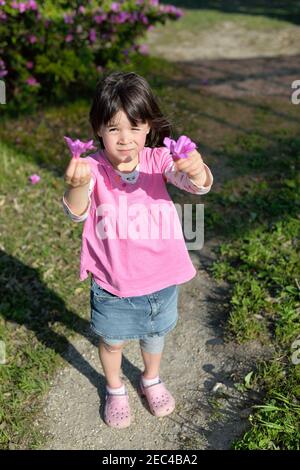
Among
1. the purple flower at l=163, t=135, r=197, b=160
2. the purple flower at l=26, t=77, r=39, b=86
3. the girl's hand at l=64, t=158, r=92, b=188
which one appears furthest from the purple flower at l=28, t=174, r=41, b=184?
the purple flower at l=163, t=135, r=197, b=160

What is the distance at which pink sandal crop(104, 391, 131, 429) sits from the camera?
107 inches

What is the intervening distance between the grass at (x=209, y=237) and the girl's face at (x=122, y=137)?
0.37 metres

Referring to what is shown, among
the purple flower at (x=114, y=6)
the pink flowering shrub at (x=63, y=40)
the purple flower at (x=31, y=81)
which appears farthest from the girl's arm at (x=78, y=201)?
the purple flower at (x=114, y=6)

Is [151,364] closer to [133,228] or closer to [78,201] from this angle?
[133,228]

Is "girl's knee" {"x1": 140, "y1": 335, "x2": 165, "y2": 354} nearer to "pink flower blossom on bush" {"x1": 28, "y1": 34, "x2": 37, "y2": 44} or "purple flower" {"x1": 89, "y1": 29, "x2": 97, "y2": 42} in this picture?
"pink flower blossom on bush" {"x1": 28, "y1": 34, "x2": 37, "y2": 44}

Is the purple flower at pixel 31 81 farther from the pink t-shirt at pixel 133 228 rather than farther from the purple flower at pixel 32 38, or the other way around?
the pink t-shirt at pixel 133 228

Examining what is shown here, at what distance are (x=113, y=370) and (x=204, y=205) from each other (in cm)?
205

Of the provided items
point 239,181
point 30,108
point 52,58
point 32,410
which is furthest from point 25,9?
point 32,410

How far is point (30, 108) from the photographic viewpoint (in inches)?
239

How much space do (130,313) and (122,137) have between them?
0.77m

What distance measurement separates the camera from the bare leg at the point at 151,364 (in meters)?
2.70

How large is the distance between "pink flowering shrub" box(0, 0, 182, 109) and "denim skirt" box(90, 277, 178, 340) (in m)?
3.87

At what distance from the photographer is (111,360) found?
8.66 feet
